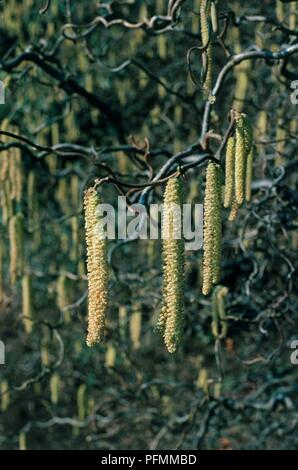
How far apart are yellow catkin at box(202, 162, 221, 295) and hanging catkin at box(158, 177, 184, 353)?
10 centimetres

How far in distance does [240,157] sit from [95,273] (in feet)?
1.83

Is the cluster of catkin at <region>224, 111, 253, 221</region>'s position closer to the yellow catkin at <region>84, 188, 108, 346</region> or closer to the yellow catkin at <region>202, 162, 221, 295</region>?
the yellow catkin at <region>202, 162, 221, 295</region>

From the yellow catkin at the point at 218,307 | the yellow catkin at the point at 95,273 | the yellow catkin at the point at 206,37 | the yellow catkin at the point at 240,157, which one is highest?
the yellow catkin at the point at 206,37

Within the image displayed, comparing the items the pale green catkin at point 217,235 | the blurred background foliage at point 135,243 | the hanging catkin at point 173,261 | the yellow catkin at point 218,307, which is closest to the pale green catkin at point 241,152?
the pale green catkin at point 217,235

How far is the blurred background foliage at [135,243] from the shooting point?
373cm

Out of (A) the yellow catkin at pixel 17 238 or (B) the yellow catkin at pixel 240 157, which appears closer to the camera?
(B) the yellow catkin at pixel 240 157

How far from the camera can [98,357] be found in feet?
20.4

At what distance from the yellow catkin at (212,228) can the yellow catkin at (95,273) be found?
9.7 inches

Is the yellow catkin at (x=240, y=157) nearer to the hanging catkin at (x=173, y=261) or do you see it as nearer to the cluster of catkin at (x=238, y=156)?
the cluster of catkin at (x=238, y=156)

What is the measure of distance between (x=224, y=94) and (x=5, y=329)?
9.11 feet

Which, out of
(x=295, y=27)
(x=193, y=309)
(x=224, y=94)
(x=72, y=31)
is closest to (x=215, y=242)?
(x=295, y=27)

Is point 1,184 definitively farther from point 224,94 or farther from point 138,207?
point 224,94

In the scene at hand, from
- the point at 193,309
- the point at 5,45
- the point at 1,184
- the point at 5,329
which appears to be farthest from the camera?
Answer: the point at 5,329
